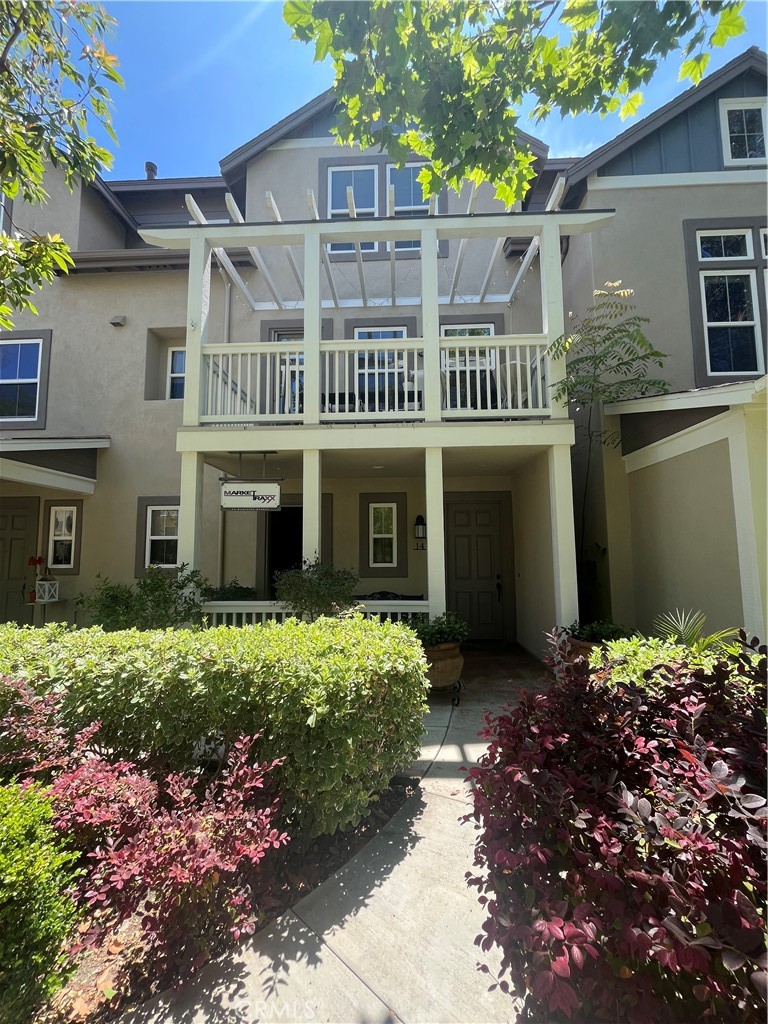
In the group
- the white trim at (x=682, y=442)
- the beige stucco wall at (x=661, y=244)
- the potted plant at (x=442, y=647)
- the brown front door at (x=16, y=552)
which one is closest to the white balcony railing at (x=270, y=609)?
the potted plant at (x=442, y=647)

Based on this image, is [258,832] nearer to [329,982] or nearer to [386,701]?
[329,982]

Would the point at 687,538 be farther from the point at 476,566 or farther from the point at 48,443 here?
the point at 48,443

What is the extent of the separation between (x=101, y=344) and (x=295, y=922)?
956cm

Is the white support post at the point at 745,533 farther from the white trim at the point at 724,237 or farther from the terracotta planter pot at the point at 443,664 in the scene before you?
the white trim at the point at 724,237

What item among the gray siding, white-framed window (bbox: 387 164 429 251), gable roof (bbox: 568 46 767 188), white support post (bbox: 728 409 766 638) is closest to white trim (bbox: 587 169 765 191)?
the gray siding

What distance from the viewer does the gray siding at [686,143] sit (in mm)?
7742

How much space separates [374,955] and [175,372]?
364 inches

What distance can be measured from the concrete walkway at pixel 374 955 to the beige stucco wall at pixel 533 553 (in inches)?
170

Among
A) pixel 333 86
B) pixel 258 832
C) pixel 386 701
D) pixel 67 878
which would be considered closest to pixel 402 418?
pixel 333 86

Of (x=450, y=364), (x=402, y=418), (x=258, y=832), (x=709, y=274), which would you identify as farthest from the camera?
(x=709, y=274)

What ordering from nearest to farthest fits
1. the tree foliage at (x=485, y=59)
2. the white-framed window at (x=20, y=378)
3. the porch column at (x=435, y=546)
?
the tree foliage at (x=485, y=59), the porch column at (x=435, y=546), the white-framed window at (x=20, y=378)

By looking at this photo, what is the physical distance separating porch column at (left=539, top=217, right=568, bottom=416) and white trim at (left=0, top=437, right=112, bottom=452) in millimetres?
7656

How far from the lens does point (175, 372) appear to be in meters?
8.98

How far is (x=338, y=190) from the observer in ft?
30.2
